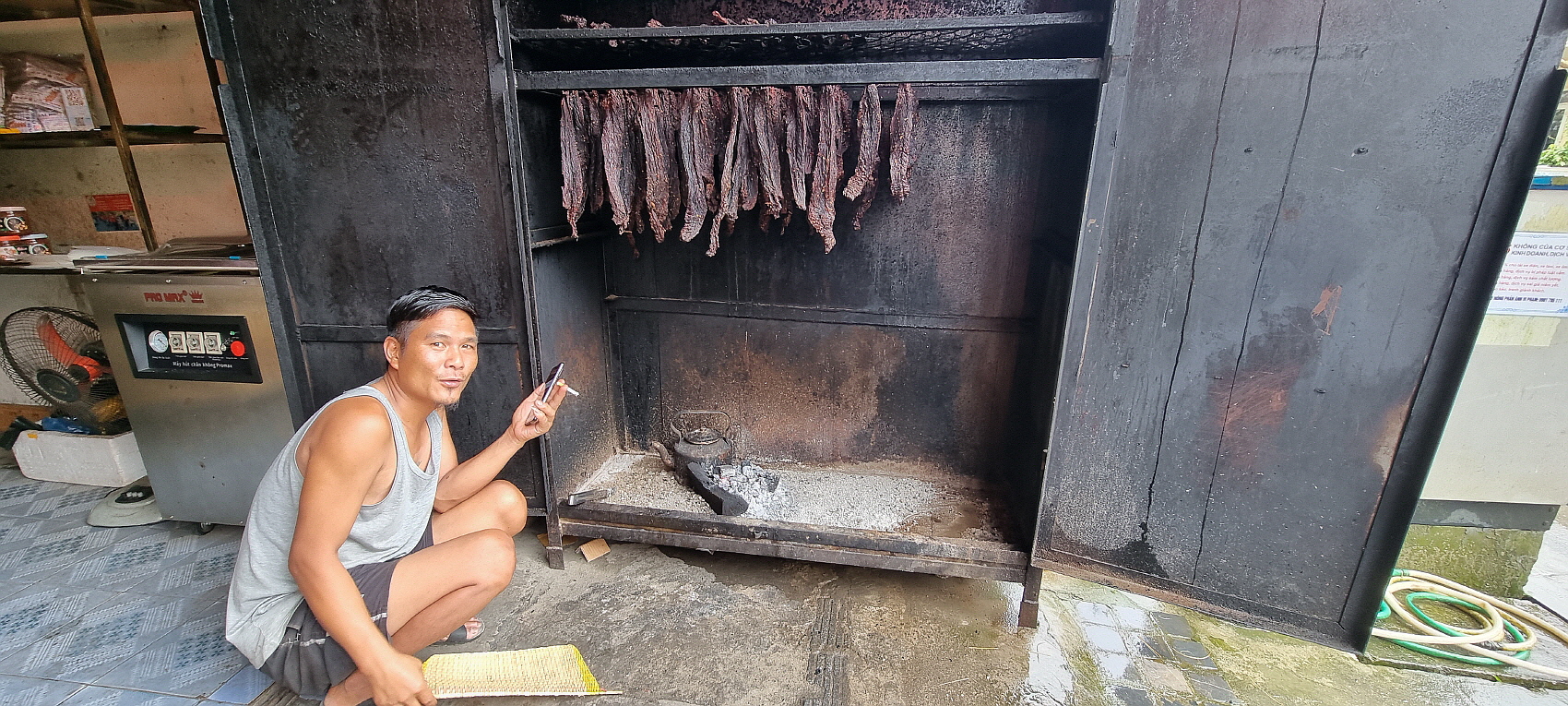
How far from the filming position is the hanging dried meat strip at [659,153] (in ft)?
9.49

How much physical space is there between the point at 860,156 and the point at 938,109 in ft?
2.47

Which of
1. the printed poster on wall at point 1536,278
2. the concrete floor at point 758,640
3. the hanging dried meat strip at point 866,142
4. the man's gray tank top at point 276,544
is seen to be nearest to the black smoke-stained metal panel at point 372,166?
the man's gray tank top at point 276,544

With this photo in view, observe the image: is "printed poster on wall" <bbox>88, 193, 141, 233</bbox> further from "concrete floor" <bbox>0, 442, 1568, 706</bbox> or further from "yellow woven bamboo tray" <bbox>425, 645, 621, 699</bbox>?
"yellow woven bamboo tray" <bbox>425, 645, 621, 699</bbox>

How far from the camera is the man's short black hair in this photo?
2.05 metres

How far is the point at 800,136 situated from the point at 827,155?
17 centimetres

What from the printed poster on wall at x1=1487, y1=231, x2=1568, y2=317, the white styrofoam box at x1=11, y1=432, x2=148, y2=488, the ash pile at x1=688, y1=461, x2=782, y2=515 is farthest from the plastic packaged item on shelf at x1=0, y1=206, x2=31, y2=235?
the printed poster on wall at x1=1487, y1=231, x2=1568, y2=317

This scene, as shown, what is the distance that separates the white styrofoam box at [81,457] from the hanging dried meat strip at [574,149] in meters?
4.00

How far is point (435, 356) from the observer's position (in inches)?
80.9

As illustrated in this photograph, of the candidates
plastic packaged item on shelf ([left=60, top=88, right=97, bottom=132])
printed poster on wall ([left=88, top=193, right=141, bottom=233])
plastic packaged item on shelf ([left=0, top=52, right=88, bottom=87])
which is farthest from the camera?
printed poster on wall ([left=88, top=193, right=141, bottom=233])

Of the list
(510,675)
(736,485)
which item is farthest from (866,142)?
(510,675)

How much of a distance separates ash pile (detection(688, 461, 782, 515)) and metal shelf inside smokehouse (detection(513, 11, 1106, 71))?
235cm

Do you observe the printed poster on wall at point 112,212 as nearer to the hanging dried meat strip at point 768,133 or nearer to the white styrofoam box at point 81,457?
the white styrofoam box at point 81,457

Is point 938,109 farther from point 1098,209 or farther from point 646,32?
point 646,32

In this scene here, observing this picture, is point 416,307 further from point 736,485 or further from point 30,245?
point 30,245
